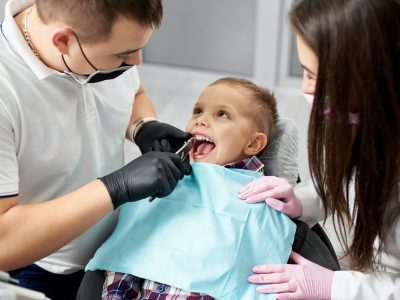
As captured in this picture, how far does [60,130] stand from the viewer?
141cm

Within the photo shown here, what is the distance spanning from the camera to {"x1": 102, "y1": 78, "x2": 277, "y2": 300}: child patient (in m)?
1.77

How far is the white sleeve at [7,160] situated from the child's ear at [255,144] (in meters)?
0.82

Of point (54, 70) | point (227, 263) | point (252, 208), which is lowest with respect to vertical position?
point (227, 263)

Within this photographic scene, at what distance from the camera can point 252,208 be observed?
1544 millimetres

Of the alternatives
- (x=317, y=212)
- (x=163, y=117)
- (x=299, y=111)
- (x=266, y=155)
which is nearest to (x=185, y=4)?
(x=163, y=117)

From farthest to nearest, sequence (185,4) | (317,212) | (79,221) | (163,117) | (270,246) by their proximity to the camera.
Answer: (185,4) → (163,117) → (317,212) → (270,246) → (79,221)

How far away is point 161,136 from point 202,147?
16cm

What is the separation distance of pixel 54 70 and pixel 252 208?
677 millimetres

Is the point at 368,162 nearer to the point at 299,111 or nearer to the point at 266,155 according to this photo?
the point at 266,155

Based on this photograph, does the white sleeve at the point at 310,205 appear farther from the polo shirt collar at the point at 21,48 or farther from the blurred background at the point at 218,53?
the blurred background at the point at 218,53

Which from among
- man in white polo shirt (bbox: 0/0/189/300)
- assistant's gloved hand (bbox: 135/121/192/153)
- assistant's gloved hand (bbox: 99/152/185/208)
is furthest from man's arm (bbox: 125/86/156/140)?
assistant's gloved hand (bbox: 99/152/185/208)

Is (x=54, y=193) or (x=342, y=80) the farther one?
(x=54, y=193)

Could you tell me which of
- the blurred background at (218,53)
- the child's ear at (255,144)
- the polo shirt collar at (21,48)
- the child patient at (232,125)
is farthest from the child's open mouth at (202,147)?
the blurred background at (218,53)

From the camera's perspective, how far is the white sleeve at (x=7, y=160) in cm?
123
